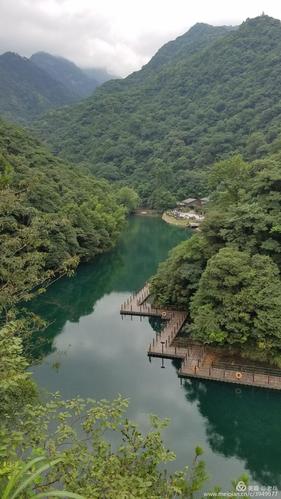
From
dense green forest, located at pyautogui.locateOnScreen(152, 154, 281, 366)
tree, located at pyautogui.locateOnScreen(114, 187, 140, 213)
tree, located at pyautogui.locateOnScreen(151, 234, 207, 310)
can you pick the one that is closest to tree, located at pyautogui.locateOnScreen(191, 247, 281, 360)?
dense green forest, located at pyautogui.locateOnScreen(152, 154, 281, 366)

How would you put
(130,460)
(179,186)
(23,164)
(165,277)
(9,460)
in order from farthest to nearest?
(179,186), (23,164), (165,277), (130,460), (9,460)

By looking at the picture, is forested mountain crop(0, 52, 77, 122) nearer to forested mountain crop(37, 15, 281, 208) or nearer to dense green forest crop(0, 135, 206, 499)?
forested mountain crop(37, 15, 281, 208)

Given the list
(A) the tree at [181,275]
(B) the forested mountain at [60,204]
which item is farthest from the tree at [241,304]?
(B) the forested mountain at [60,204]

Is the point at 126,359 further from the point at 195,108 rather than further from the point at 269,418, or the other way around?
the point at 195,108

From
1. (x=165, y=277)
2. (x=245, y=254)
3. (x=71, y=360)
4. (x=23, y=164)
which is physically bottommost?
(x=71, y=360)

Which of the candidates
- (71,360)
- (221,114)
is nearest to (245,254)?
(71,360)

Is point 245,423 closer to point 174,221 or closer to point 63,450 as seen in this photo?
point 63,450

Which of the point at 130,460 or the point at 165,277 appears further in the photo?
the point at 165,277
